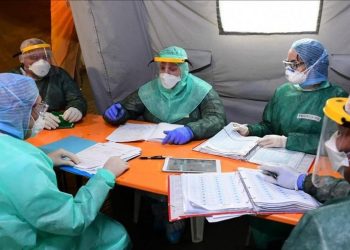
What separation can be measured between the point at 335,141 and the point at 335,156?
0.14 ft

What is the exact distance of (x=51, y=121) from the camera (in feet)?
6.44

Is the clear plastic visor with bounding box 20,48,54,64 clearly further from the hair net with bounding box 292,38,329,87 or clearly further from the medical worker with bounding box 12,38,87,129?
the hair net with bounding box 292,38,329,87

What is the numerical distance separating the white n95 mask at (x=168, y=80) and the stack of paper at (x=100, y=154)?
487 millimetres

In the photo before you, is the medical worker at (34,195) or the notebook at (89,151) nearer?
the medical worker at (34,195)

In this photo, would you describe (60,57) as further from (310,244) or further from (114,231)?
(310,244)

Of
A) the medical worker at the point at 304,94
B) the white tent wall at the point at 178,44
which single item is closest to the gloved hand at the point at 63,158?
the medical worker at the point at 304,94

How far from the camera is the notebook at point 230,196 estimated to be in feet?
3.76

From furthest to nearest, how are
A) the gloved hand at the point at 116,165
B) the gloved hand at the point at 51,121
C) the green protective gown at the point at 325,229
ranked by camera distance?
the gloved hand at the point at 51,121 < the gloved hand at the point at 116,165 < the green protective gown at the point at 325,229

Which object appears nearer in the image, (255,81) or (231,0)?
(231,0)

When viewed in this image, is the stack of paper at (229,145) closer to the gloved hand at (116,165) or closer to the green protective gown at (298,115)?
the green protective gown at (298,115)

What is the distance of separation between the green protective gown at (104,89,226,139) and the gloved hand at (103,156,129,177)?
46 cm

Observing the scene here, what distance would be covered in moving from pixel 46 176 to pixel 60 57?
7.00 ft

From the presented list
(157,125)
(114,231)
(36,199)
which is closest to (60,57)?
(157,125)

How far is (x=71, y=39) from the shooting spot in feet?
9.95
